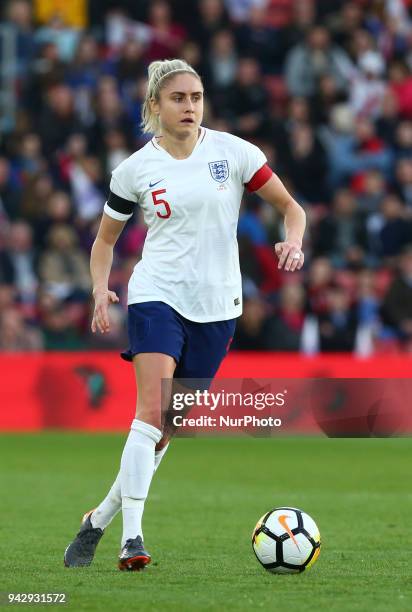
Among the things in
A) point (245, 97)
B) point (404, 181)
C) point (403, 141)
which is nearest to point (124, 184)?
point (404, 181)

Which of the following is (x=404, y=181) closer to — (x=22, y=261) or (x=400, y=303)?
(x=400, y=303)

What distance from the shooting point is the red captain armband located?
6.73 m

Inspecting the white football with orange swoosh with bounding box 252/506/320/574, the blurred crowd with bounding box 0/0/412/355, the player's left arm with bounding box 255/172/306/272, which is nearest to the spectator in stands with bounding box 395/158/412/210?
the blurred crowd with bounding box 0/0/412/355

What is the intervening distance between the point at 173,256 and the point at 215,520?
2.83 m

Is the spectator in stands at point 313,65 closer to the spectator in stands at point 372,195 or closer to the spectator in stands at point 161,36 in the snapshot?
the spectator in stands at point 161,36

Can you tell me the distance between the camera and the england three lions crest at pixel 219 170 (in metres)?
6.64

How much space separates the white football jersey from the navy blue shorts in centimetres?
4

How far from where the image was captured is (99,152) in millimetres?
18125

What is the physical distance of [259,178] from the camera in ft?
22.1

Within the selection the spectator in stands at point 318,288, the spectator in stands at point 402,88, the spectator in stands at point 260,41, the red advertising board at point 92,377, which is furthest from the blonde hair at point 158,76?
the spectator in stands at point 260,41

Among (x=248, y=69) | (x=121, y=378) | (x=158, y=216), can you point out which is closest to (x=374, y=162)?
(x=248, y=69)

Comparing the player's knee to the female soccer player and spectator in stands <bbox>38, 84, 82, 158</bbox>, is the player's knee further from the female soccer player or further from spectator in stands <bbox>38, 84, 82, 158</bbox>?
spectator in stands <bbox>38, 84, 82, 158</bbox>

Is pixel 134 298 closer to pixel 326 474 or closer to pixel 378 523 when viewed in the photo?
pixel 378 523

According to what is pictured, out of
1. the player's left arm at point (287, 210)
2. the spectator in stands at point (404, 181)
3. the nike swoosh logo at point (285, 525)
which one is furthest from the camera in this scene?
the spectator in stands at point (404, 181)
